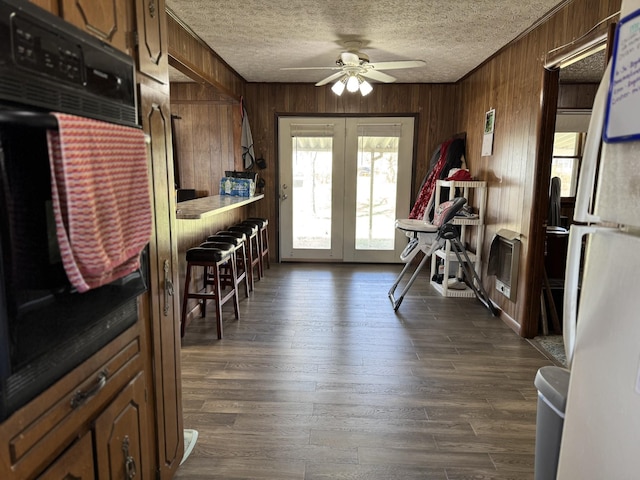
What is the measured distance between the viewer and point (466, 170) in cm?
455

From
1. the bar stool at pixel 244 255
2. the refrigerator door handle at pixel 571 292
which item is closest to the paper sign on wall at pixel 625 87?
the refrigerator door handle at pixel 571 292

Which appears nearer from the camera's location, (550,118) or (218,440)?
(218,440)

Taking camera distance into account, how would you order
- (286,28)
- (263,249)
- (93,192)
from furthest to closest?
(263,249)
(286,28)
(93,192)

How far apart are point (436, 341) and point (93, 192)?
9.47ft

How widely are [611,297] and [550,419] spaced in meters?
0.55

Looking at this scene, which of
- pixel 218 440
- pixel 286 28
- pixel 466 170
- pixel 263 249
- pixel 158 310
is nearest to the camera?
pixel 158 310

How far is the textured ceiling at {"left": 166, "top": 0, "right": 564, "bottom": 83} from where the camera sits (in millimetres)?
2873

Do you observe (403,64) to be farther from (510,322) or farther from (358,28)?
(510,322)

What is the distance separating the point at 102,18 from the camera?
1.14 metres

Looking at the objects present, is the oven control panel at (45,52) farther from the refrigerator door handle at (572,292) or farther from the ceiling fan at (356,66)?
the ceiling fan at (356,66)

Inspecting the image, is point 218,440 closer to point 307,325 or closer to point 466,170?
point 307,325

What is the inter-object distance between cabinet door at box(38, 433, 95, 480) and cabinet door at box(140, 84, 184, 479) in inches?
17.0

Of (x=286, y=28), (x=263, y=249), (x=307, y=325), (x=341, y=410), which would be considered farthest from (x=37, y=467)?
(x=263, y=249)

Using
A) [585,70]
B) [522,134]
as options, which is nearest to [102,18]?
[522,134]
